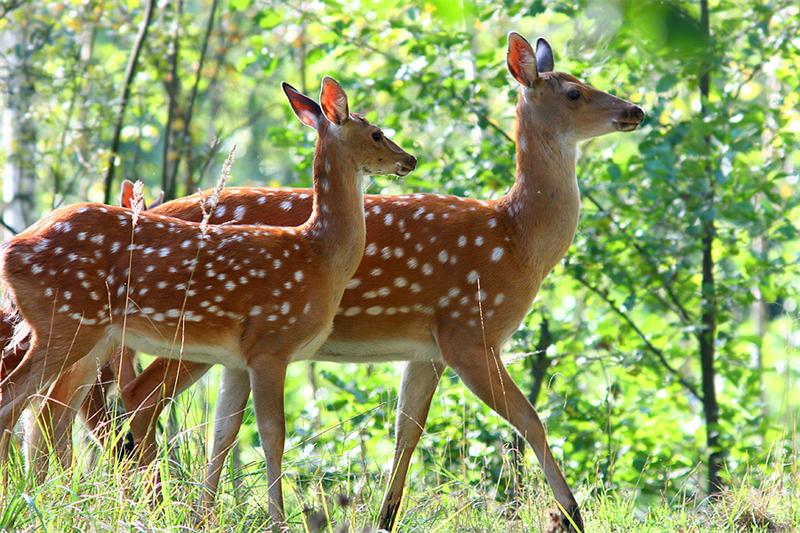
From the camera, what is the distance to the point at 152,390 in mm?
5625

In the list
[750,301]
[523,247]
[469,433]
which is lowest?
[469,433]

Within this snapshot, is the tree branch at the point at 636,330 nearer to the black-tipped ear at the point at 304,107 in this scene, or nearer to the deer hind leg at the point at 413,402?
the deer hind leg at the point at 413,402

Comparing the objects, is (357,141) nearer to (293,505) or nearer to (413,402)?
(413,402)

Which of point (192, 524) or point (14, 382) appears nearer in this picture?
point (192, 524)

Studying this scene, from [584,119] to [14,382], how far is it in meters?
2.97

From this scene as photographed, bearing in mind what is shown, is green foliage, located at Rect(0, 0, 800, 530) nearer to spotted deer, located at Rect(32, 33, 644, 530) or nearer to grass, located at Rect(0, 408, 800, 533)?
spotted deer, located at Rect(32, 33, 644, 530)

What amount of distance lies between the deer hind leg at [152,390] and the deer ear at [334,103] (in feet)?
4.54

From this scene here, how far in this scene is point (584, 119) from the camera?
5.87 meters

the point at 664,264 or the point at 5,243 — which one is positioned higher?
the point at 5,243

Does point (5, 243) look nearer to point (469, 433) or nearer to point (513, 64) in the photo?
point (513, 64)

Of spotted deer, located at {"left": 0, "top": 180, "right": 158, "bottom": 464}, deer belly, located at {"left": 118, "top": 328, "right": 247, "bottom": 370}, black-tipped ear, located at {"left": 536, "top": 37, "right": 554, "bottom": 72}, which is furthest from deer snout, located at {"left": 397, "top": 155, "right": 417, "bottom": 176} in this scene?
black-tipped ear, located at {"left": 536, "top": 37, "right": 554, "bottom": 72}

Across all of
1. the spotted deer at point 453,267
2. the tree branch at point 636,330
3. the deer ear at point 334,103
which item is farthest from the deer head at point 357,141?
the tree branch at point 636,330

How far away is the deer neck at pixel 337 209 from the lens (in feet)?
16.8

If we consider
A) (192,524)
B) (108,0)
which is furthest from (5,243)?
(108,0)
